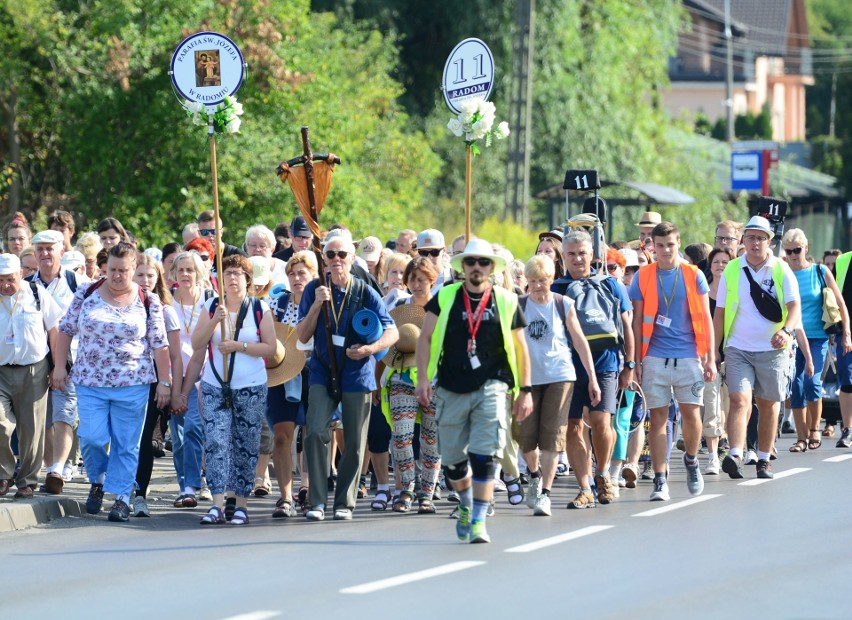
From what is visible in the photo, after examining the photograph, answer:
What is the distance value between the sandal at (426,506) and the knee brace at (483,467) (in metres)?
1.47

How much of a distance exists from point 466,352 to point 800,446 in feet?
21.4

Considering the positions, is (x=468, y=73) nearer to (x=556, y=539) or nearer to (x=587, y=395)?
(x=587, y=395)

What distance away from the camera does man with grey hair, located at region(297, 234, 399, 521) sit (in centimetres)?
1209

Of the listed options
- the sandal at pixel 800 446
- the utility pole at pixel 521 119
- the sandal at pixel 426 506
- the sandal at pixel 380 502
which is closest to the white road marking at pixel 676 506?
the sandal at pixel 426 506

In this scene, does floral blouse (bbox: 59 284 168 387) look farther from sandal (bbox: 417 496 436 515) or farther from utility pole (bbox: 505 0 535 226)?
utility pole (bbox: 505 0 535 226)

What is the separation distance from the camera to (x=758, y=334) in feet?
45.6

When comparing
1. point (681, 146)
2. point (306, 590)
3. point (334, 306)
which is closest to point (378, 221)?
point (681, 146)

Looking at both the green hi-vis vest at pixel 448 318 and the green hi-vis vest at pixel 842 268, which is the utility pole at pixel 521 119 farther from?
the green hi-vis vest at pixel 448 318

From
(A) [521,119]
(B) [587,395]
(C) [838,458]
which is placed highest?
(A) [521,119]

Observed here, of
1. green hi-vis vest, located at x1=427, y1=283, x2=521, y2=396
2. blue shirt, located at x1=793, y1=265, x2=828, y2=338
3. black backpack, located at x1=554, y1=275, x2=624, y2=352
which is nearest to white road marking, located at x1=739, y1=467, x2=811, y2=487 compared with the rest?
black backpack, located at x1=554, y1=275, x2=624, y2=352

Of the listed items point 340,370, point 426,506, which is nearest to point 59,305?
point 340,370

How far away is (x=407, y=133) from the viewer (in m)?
37.4

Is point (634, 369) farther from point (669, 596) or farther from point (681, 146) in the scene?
point (681, 146)

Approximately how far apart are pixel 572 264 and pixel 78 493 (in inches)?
166
